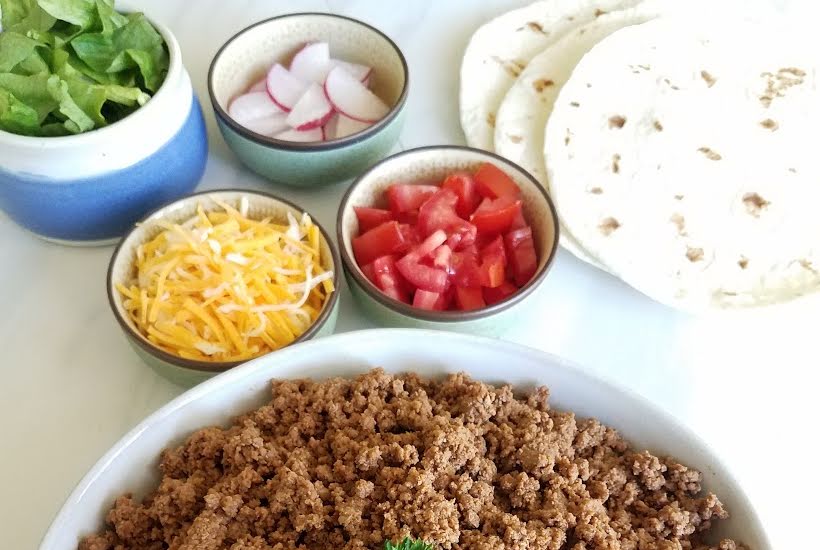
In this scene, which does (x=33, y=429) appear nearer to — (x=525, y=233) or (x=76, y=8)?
(x=76, y=8)

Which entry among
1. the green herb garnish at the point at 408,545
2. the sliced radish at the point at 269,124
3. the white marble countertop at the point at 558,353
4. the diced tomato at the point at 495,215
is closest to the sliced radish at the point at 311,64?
the sliced radish at the point at 269,124

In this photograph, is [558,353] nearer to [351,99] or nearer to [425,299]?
[425,299]

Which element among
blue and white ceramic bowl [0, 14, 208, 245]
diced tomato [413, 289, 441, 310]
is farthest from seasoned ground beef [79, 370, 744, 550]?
blue and white ceramic bowl [0, 14, 208, 245]

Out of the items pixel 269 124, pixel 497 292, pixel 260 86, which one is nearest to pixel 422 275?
pixel 497 292

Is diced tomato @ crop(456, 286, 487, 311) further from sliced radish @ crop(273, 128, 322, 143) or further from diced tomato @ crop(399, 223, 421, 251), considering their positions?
sliced radish @ crop(273, 128, 322, 143)

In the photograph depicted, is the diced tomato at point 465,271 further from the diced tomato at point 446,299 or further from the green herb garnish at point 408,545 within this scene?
the green herb garnish at point 408,545
